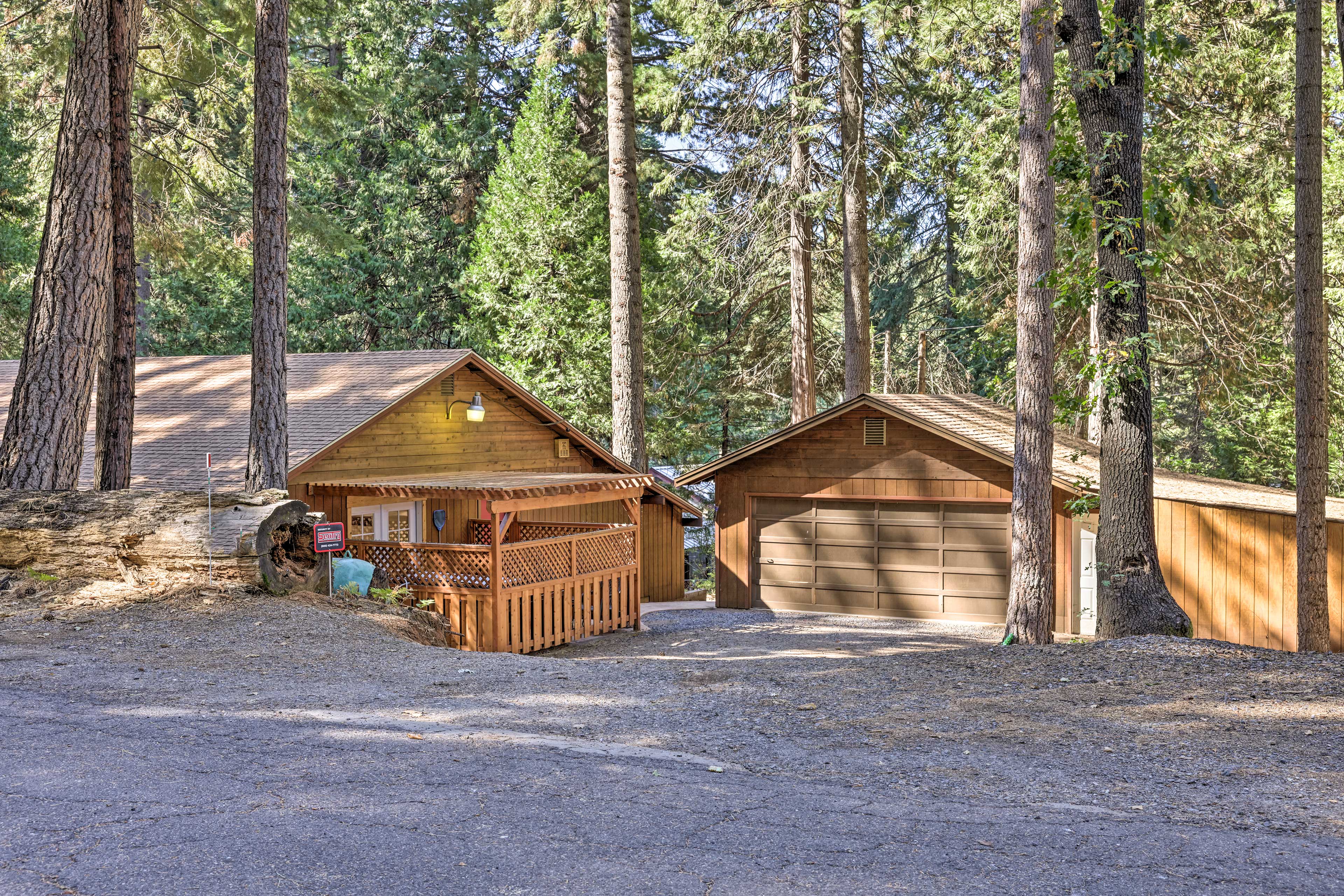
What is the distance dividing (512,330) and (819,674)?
18.9 meters

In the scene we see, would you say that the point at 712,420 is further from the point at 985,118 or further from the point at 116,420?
the point at 116,420

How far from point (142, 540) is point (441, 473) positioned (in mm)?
7217

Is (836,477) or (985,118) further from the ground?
(985,118)

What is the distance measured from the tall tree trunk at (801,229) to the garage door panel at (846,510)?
294 centimetres

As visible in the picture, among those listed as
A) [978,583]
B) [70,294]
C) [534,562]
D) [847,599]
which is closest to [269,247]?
[70,294]

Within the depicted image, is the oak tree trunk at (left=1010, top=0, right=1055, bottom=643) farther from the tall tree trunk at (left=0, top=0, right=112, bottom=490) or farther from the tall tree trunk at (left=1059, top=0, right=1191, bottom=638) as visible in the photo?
the tall tree trunk at (left=0, top=0, right=112, bottom=490)

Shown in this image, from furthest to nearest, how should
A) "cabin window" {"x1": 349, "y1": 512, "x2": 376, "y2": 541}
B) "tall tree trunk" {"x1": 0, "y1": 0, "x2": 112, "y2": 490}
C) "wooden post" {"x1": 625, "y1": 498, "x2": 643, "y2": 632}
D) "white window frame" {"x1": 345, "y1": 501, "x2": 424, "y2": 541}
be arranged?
"wooden post" {"x1": 625, "y1": 498, "x2": 643, "y2": 632} < "white window frame" {"x1": 345, "y1": 501, "x2": 424, "y2": 541} < "cabin window" {"x1": 349, "y1": 512, "x2": 376, "y2": 541} < "tall tree trunk" {"x1": 0, "y1": 0, "x2": 112, "y2": 490}

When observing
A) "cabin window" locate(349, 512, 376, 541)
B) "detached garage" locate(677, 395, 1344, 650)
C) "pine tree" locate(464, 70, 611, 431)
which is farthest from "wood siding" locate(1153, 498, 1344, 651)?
"pine tree" locate(464, 70, 611, 431)

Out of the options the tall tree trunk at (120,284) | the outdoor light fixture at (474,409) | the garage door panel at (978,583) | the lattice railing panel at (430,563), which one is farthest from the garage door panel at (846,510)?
the tall tree trunk at (120,284)

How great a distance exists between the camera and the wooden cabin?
13656 mm

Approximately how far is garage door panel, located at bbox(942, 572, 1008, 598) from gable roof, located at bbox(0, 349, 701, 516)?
211 inches

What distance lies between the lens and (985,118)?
20.3m

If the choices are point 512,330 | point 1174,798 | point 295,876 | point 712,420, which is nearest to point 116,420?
point 295,876

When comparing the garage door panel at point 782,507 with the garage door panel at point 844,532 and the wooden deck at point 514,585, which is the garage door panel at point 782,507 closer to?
the garage door panel at point 844,532
